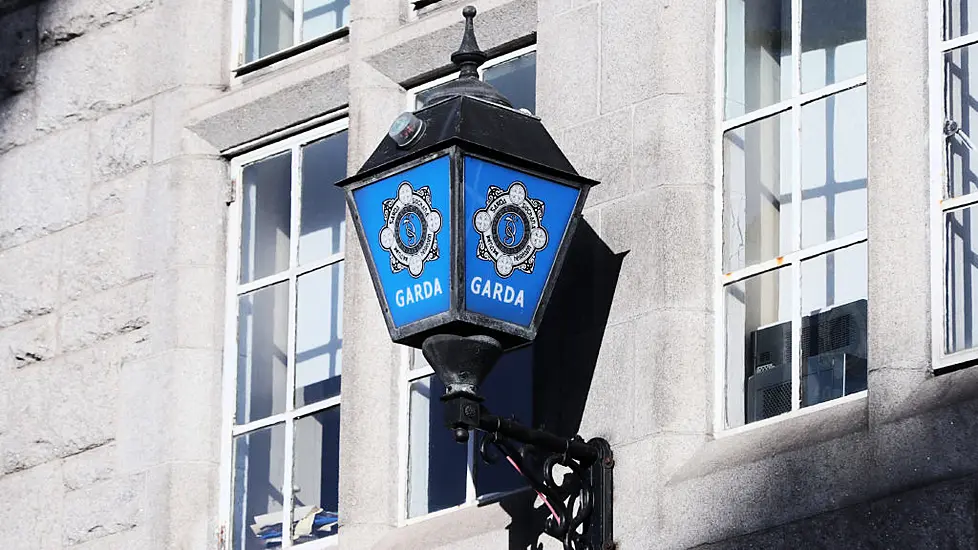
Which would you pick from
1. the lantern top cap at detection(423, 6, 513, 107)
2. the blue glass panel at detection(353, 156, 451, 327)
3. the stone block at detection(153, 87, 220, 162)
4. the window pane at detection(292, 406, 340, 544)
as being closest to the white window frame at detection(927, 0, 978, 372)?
the lantern top cap at detection(423, 6, 513, 107)

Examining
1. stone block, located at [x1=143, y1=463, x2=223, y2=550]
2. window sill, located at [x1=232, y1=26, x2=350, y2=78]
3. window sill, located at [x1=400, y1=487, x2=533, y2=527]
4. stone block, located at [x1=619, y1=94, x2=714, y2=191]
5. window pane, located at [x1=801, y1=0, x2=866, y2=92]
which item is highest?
window sill, located at [x1=232, y1=26, x2=350, y2=78]

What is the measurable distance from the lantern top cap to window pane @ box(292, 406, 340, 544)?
1.69m

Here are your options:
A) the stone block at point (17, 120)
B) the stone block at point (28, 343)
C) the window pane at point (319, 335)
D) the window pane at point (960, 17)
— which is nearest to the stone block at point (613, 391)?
the window pane at point (960, 17)

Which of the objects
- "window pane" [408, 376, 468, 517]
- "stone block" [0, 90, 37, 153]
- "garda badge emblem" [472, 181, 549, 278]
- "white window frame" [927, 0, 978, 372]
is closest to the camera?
"white window frame" [927, 0, 978, 372]

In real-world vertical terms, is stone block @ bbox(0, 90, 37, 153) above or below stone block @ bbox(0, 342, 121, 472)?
above

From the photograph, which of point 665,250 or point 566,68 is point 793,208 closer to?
point 665,250

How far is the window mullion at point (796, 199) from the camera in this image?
7676 mm

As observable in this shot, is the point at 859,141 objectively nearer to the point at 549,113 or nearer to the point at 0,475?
the point at 549,113

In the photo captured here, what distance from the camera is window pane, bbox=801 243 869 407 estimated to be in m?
7.54

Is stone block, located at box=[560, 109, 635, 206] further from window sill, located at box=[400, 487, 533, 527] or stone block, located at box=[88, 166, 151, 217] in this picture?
stone block, located at box=[88, 166, 151, 217]

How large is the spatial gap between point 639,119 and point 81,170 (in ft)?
8.69

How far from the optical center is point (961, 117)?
7.38 meters

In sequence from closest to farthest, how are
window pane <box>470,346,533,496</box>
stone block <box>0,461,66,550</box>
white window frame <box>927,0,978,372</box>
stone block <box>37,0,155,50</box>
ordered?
white window frame <box>927,0,978,372</box> → window pane <box>470,346,533,496</box> → stone block <box>0,461,66,550</box> → stone block <box>37,0,155,50</box>

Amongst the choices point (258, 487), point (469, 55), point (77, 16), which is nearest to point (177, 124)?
point (77, 16)
